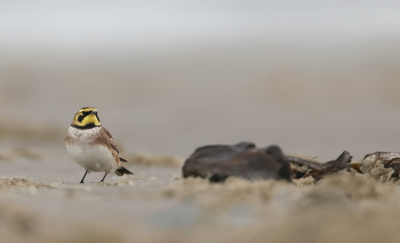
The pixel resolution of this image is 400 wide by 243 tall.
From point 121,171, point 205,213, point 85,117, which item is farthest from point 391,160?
point 85,117

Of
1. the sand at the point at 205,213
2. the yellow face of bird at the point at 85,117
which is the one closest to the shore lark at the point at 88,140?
the yellow face of bird at the point at 85,117

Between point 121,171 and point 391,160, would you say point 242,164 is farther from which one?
point 121,171

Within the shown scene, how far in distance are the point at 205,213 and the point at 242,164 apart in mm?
1364

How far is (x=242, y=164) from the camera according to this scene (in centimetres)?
482

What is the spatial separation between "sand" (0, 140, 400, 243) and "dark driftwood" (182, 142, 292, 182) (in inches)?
6.6

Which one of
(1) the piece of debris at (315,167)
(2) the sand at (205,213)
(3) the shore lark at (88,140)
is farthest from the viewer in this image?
(3) the shore lark at (88,140)

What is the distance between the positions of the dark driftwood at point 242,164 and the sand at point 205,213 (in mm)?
168

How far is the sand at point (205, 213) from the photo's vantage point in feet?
9.73

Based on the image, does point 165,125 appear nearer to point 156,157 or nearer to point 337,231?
point 156,157

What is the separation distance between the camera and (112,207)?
12.7ft

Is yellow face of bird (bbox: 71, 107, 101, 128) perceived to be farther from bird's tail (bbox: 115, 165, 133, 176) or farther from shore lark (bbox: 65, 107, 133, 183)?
bird's tail (bbox: 115, 165, 133, 176)

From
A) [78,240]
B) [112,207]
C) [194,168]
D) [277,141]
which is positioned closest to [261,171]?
[194,168]

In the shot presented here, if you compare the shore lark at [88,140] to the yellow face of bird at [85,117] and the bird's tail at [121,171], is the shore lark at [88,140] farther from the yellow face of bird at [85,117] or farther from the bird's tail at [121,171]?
the bird's tail at [121,171]

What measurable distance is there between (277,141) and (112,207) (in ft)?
40.5
